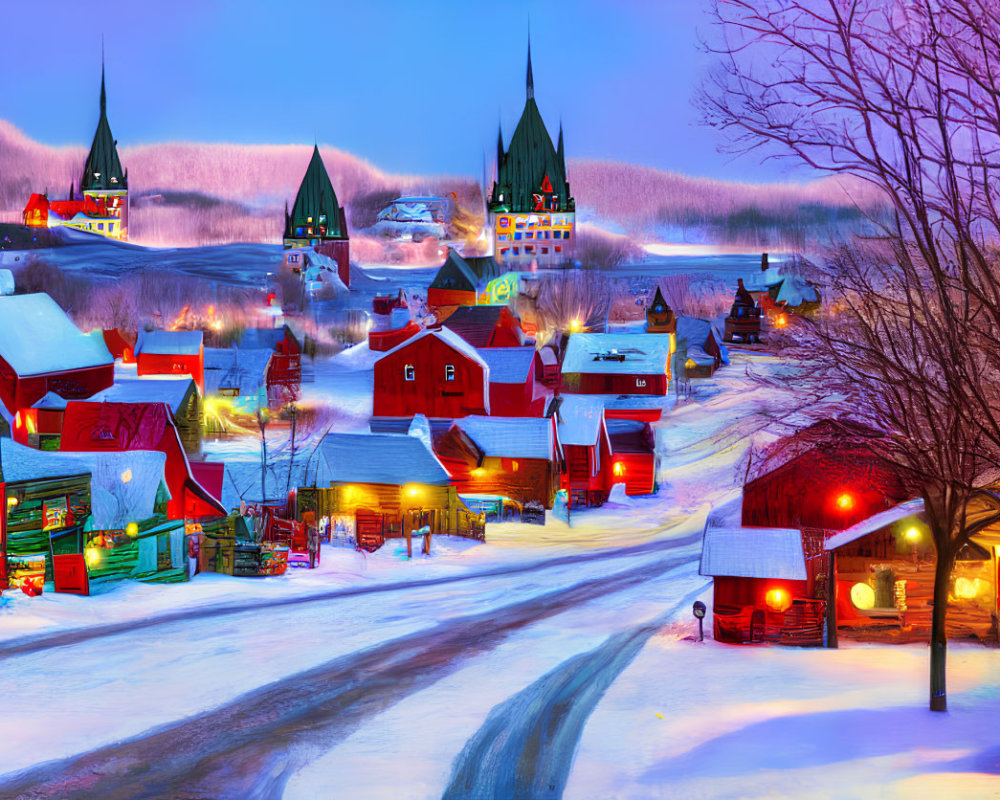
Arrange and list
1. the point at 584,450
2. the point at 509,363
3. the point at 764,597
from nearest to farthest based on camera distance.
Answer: the point at 764,597 < the point at 584,450 < the point at 509,363

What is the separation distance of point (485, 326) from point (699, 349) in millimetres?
16702

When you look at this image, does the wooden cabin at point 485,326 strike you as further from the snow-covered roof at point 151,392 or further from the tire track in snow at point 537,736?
the tire track in snow at point 537,736

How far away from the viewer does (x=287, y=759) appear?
42.7 feet

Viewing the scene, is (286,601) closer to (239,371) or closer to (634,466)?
(634,466)

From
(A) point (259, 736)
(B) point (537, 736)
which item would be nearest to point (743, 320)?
(B) point (537, 736)

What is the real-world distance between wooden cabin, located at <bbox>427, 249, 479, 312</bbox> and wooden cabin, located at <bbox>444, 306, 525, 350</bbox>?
111ft

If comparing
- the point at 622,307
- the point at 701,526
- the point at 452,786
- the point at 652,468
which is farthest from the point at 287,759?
the point at 622,307

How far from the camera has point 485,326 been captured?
70.4 metres

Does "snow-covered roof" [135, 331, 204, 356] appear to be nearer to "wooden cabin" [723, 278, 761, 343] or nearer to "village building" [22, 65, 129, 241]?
"wooden cabin" [723, 278, 761, 343]

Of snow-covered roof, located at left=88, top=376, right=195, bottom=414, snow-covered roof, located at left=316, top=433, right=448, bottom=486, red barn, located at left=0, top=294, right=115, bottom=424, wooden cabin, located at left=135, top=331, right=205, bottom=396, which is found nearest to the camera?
snow-covered roof, located at left=316, top=433, right=448, bottom=486

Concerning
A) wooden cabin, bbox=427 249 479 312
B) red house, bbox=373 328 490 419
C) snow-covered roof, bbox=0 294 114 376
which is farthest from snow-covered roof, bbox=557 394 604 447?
wooden cabin, bbox=427 249 479 312

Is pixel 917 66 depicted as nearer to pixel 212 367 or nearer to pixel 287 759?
pixel 287 759

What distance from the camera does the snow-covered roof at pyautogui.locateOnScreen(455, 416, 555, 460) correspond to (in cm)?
3916

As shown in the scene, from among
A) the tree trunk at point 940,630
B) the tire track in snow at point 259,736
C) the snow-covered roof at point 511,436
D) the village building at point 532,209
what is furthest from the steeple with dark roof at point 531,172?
the tree trunk at point 940,630
